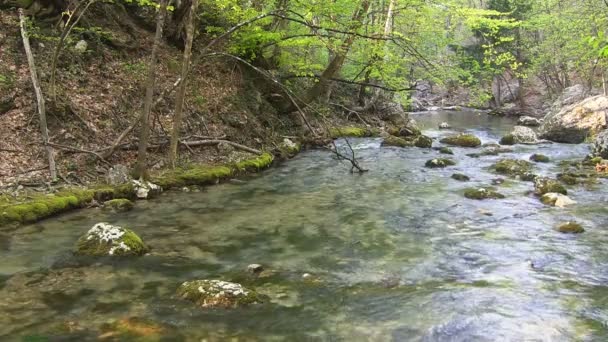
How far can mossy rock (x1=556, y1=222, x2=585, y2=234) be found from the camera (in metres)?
8.63

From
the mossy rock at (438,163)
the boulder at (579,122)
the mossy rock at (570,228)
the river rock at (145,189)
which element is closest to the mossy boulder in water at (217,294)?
the river rock at (145,189)

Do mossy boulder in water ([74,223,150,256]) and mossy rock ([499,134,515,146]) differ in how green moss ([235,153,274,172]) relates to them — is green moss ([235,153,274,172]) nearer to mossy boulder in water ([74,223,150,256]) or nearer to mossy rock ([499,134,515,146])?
mossy boulder in water ([74,223,150,256])

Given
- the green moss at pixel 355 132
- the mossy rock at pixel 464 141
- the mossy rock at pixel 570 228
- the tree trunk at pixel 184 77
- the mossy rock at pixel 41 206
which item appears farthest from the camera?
the green moss at pixel 355 132

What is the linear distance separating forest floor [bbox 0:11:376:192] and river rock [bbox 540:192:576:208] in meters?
7.81

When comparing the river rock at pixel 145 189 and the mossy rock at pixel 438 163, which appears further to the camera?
the mossy rock at pixel 438 163

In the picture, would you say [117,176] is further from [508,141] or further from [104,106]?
[508,141]

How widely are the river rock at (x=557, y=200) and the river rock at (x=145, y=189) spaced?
8.44m

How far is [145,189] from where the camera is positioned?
1037 cm

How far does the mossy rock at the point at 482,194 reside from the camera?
1129 cm

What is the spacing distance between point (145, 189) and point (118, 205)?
1012 mm

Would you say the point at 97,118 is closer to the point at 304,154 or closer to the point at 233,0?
the point at 233,0

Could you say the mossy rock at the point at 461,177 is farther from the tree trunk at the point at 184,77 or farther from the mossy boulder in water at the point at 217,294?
the mossy boulder in water at the point at 217,294

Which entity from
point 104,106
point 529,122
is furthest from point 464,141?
point 104,106

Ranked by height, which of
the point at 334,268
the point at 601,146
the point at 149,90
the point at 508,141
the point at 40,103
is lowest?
the point at 334,268
